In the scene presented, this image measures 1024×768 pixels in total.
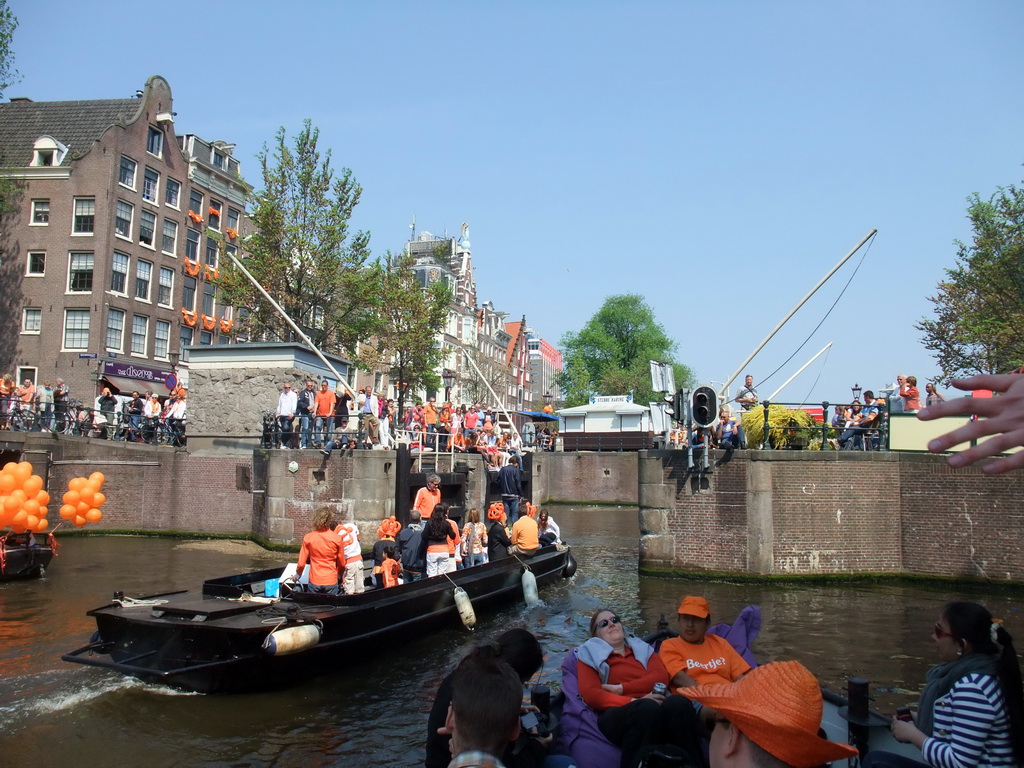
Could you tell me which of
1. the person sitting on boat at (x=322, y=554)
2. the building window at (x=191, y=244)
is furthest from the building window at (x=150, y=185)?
Answer: the person sitting on boat at (x=322, y=554)

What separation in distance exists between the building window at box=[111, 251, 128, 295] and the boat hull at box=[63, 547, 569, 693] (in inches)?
1018

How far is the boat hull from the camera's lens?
29.7 feet

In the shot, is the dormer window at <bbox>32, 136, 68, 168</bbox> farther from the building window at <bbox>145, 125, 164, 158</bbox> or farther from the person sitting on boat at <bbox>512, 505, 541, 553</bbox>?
the person sitting on boat at <bbox>512, 505, 541, 553</bbox>

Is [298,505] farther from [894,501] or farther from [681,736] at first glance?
[681,736]

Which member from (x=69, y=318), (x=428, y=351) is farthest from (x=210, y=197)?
(x=428, y=351)

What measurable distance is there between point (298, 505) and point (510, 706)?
1878 cm

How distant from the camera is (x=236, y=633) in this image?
902cm

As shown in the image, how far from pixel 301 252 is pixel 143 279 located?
9.50 meters

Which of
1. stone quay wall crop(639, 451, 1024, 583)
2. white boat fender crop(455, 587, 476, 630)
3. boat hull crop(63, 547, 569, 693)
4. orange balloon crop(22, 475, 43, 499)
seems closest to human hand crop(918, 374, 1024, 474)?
boat hull crop(63, 547, 569, 693)

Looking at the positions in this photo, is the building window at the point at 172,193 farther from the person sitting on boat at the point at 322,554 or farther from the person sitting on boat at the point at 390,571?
the person sitting on boat at the point at 322,554

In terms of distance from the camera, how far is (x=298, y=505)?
2083 cm

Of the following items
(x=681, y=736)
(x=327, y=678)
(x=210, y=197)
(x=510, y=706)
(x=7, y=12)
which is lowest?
(x=327, y=678)

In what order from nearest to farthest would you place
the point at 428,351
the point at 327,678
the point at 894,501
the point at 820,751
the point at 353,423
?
the point at 820,751 → the point at 327,678 → the point at 894,501 → the point at 353,423 → the point at 428,351

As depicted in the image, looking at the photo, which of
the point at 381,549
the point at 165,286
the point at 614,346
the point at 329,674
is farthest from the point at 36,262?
the point at 614,346
